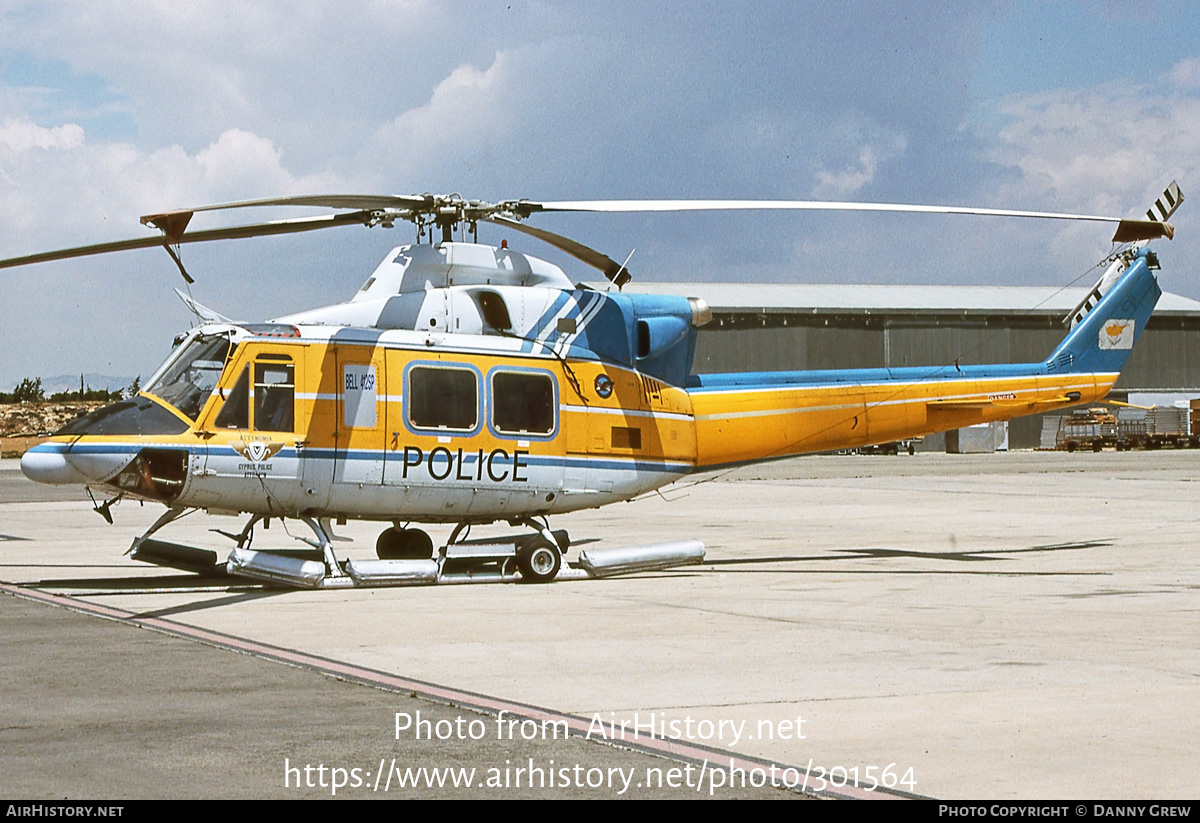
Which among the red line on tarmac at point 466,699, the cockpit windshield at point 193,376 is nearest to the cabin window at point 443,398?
the cockpit windshield at point 193,376

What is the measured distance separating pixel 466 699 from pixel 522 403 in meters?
7.74

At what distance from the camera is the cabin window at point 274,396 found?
1491cm

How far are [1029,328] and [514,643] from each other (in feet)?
248

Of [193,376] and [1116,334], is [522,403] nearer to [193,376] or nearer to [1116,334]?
[193,376]

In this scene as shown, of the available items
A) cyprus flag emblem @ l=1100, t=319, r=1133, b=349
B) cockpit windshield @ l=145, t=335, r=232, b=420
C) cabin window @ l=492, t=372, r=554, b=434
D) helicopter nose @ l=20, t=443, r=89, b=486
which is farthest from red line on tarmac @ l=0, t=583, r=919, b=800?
cyprus flag emblem @ l=1100, t=319, r=1133, b=349

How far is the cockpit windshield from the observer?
48.2 feet

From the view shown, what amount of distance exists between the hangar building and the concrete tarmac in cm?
5366

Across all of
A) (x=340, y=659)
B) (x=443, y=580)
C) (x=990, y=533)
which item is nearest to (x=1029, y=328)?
(x=990, y=533)

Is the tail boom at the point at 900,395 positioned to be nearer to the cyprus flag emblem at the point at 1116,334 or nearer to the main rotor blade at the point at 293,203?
the cyprus flag emblem at the point at 1116,334

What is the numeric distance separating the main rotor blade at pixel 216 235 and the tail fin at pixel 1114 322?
34.2 feet

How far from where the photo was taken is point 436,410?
15.7 meters

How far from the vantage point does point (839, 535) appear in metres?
22.6

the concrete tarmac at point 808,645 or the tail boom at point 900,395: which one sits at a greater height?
the tail boom at point 900,395

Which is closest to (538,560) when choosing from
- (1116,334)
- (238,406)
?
(238,406)
